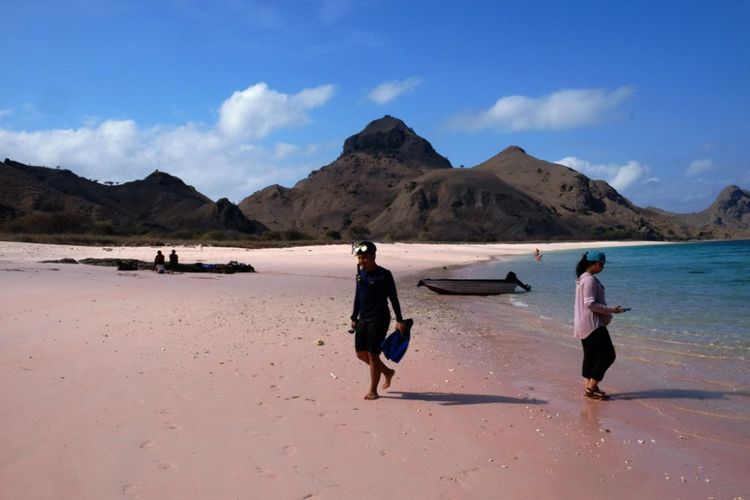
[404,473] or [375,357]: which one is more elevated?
[375,357]

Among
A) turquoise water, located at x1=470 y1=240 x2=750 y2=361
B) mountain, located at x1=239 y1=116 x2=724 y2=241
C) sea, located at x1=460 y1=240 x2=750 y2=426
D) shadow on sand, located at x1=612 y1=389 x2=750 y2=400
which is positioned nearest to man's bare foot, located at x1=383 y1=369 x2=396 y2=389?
shadow on sand, located at x1=612 y1=389 x2=750 y2=400

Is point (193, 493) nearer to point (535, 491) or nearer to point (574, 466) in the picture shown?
point (535, 491)

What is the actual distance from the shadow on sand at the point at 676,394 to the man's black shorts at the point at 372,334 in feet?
9.21

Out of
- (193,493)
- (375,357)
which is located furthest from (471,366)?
(193,493)

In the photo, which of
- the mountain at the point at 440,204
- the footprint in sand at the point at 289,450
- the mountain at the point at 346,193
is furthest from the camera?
the mountain at the point at 346,193

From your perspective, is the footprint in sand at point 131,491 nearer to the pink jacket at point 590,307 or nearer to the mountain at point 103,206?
the pink jacket at point 590,307

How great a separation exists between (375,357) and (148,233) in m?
65.5

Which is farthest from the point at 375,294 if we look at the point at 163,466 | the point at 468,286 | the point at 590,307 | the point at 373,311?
the point at 468,286

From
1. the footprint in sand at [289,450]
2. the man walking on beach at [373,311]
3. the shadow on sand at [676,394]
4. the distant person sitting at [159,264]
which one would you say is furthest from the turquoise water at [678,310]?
the distant person sitting at [159,264]

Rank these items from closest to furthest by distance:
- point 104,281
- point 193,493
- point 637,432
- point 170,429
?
point 193,493 < point 170,429 < point 637,432 < point 104,281

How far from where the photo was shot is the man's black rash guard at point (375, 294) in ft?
20.0

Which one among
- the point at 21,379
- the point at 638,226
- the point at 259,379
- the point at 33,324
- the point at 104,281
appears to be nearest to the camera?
the point at 21,379

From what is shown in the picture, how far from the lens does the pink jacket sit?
625cm

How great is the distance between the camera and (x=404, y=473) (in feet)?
13.4
